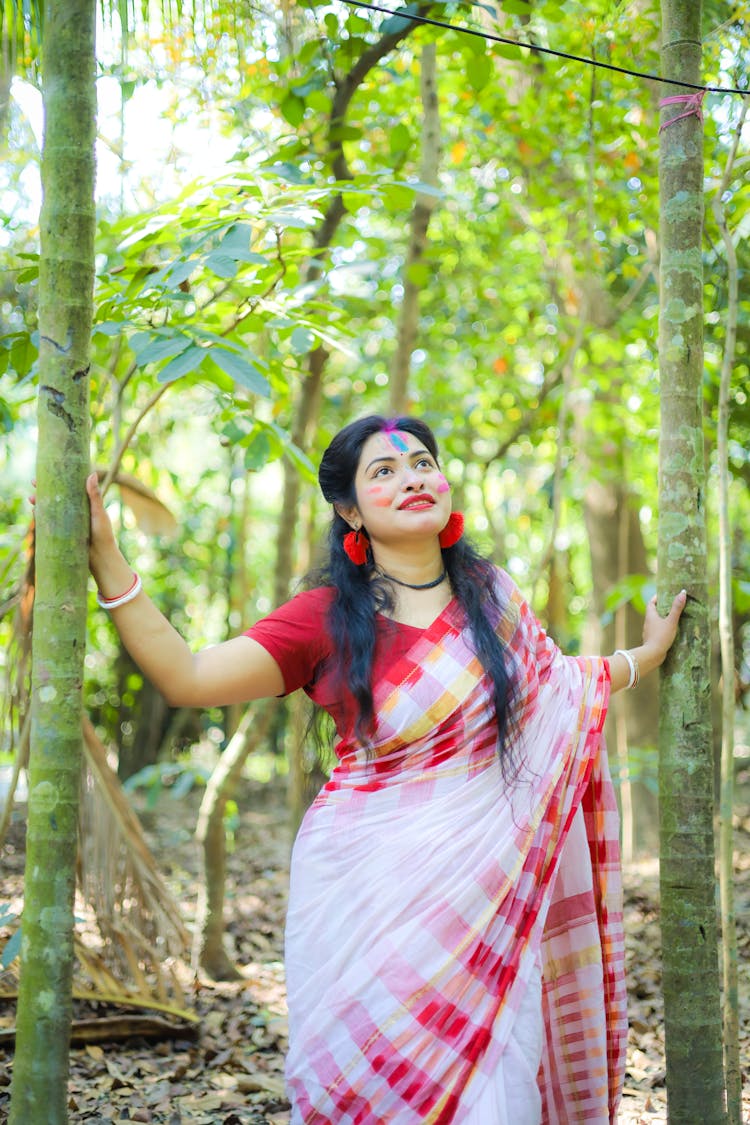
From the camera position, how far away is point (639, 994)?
3922mm

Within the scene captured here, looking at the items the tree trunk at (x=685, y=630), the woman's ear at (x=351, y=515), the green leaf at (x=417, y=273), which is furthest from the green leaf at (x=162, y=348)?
the green leaf at (x=417, y=273)

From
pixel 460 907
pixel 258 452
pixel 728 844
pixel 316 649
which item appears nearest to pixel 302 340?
pixel 258 452

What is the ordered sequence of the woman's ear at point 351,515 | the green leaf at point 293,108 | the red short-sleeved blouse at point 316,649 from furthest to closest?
the green leaf at point 293,108 → the woman's ear at point 351,515 → the red short-sleeved blouse at point 316,649

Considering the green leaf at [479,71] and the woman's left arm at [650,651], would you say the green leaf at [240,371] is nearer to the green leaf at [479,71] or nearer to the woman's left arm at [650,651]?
the woman's left arm at [650,651]

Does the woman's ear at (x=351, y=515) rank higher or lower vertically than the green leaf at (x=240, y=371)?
lower

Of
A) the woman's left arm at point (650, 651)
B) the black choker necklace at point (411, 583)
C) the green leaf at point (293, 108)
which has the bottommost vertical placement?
the woman's left arm at point (650, 651)

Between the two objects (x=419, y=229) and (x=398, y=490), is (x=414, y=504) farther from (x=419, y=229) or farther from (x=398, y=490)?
(x=419, y=229)

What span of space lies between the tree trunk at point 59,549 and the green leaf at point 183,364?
0.27 meters

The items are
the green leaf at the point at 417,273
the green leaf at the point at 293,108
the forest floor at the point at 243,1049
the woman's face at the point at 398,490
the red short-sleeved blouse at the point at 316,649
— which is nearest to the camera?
the red short-sleeved blouse at the point at 316,649

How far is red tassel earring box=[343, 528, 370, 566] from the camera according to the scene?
2408 mm

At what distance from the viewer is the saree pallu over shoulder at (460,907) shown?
200 cm

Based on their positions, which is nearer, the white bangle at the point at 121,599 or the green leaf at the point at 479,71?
the white bangle at the point at 121,599

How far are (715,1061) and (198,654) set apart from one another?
1414mm

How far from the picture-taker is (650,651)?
2.38m
